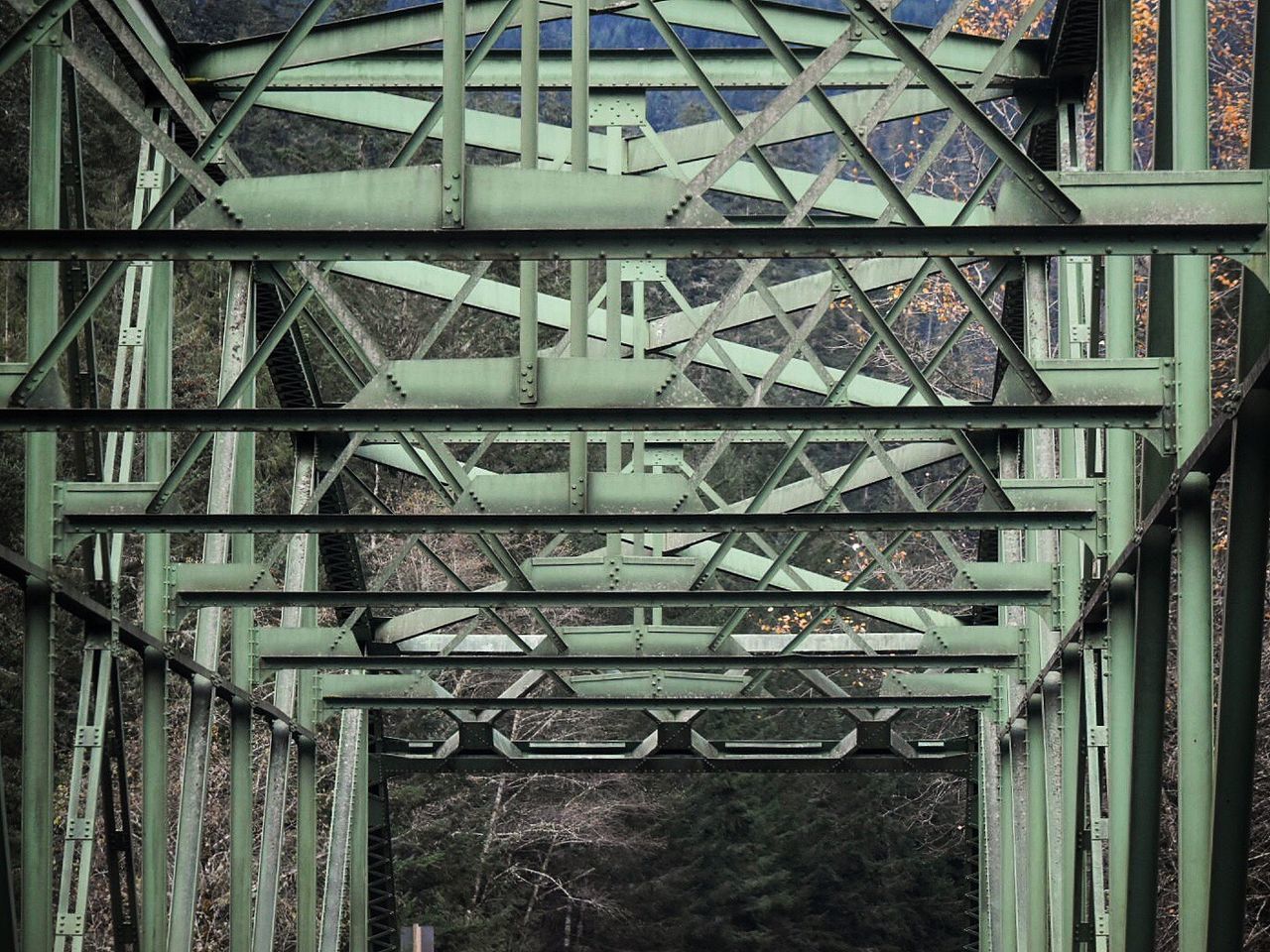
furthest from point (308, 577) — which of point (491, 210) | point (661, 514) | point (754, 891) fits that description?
point (754, 891)

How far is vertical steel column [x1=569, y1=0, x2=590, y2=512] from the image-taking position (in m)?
12.1

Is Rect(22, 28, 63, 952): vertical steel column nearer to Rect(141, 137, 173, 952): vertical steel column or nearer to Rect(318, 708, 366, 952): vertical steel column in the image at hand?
Rect(141, 137, 173, 952): vertical steel column

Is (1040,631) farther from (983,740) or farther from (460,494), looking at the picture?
(460,494)

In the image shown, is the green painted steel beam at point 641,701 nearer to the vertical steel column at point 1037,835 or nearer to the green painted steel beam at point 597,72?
the vertical steel column at point 1037,835

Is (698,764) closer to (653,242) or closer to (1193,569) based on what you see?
(1193,569)

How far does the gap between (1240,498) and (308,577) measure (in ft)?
43.1

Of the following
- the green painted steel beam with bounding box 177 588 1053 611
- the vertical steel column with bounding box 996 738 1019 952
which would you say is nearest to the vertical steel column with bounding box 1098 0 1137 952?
the green painted steel beam with bounding box 177 588 1053 611

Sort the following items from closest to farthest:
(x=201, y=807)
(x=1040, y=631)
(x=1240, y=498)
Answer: (x=1240, y=498)
(x=201, y=807)
(x=1040, y=631)

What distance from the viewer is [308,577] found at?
2061cm

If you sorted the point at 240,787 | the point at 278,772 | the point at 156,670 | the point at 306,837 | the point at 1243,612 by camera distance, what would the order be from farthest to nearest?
1. the point at 306,837
2. the point at 278,772
3. the point at 240,787
4. the point at 156,670
5. the point at 1243,612

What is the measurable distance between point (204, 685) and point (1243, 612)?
10.7 metres

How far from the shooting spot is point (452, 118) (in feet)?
31.0

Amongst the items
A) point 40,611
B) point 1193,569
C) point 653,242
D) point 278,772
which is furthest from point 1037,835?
point 653,242

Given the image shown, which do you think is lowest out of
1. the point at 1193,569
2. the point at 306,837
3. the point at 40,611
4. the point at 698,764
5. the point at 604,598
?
the point at 306,837
